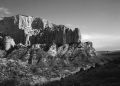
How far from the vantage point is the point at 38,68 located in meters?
177

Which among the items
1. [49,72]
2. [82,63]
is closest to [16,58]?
[49,72]

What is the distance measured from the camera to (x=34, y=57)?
199125mm

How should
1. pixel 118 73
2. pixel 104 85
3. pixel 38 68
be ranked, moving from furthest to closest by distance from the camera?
pixel 38 68 → pixel 118 73 → pixel 104 85

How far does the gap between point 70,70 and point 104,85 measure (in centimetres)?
13477

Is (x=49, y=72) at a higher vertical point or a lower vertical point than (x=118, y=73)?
lower

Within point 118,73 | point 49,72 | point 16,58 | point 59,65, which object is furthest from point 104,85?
point 16,58

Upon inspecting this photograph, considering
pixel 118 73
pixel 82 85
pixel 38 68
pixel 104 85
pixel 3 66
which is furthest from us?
pixel 38 68

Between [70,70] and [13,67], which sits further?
[70,70]

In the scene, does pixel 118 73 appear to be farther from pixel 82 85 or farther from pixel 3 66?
pixel 3 66

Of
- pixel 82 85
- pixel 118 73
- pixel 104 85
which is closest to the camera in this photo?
pixel 104 85

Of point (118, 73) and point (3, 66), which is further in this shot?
point (3, 66)

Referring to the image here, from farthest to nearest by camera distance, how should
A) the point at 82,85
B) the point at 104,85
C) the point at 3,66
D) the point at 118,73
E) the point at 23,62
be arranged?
the point at 23,62, the point at 3,66, the point at 118,73, the point at 82,85, the point at 104,85

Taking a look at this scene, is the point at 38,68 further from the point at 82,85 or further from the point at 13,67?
the point at 82,85

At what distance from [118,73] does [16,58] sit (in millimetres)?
149442
